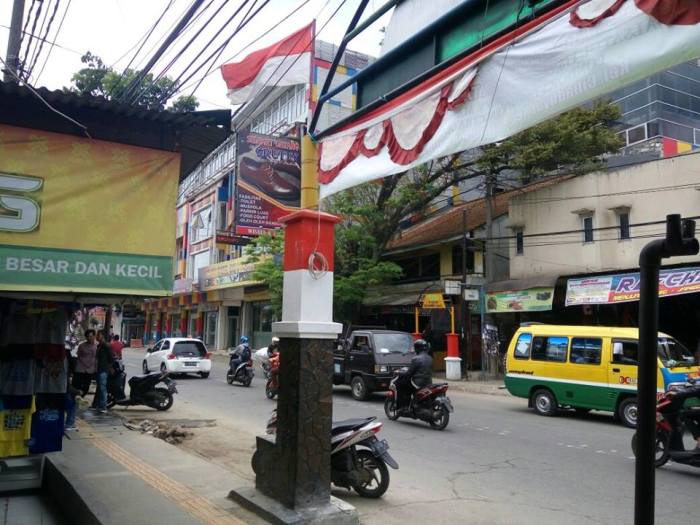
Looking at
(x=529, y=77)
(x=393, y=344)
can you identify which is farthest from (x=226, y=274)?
(x=529, y=77)

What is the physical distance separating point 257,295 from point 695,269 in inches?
1036

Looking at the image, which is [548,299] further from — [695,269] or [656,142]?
[656,142]

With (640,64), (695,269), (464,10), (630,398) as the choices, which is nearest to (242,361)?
(630,398)

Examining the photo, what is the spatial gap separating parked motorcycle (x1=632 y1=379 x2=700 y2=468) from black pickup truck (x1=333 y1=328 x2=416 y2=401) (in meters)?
7.76

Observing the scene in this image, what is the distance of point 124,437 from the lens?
9.70 meters

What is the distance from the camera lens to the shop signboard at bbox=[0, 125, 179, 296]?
5.04 metres

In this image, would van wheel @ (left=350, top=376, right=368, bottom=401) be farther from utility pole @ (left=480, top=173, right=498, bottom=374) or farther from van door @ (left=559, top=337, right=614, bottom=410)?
utility pole @ (left=480, top=173, right=498, bottom=374)

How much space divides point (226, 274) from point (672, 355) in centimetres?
3016

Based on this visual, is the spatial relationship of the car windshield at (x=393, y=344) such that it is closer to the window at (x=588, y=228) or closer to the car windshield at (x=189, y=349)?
the window at (x=588, y=228)

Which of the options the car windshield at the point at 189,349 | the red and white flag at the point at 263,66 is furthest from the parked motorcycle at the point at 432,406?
the car windshield at the point at 189,349

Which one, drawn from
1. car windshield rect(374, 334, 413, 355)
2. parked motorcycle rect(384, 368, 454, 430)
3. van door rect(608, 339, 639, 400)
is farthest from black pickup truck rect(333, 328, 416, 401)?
van door rect(608, 339, 639, 400)

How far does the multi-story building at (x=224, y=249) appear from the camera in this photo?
100 feet

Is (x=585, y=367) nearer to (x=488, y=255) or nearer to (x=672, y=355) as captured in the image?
(x=672, y=355)

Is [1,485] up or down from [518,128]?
down
